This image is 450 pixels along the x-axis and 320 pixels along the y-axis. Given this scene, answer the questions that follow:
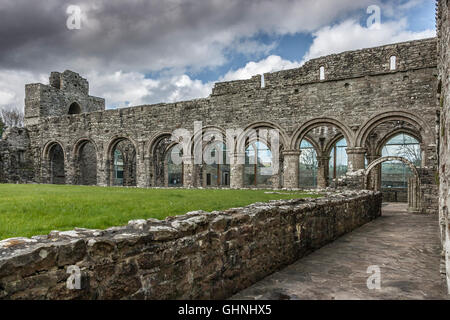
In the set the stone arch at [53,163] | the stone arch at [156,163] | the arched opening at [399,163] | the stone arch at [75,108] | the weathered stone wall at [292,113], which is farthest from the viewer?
the stone arch at [75,108]

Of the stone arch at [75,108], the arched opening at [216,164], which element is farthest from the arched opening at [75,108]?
the arched opening at [216,164]

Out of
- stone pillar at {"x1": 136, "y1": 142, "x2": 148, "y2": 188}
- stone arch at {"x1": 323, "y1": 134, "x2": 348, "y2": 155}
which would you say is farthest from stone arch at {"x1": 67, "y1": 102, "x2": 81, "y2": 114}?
stone arch at {"x1": 323, "y1": 134, "x2": 348, "y2": 155}

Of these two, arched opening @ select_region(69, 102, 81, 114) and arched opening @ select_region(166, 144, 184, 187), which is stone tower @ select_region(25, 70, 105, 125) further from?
arched opening @ select_region(166, 144, 184, 187)

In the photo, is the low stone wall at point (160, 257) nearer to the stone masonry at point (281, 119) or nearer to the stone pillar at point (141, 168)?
the stone masonry at point (281, 119)

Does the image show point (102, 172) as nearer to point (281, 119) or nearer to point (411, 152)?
point (281, 119)

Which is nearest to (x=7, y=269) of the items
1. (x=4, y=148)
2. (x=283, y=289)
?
(x=283, y=289)

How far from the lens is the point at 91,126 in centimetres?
2075

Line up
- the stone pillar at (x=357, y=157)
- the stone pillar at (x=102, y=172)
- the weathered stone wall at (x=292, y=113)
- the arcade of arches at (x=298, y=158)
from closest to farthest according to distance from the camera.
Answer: the weathered stone wall at (x=292, y=113) → the stone pillar at (x=357, y=157) → the arcade of arches at (x=298, y=158) → the stone pillar at (x=102, y=172)

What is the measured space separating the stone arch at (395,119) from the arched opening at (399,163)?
18.2 feet

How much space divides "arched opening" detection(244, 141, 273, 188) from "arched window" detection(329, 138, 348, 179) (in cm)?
470

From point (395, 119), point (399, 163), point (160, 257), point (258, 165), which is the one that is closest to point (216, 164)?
point (258, 165)

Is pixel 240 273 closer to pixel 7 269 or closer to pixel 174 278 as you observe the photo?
pixel 174 278

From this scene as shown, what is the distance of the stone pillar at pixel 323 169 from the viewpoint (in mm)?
20016

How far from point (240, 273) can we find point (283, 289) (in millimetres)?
500
